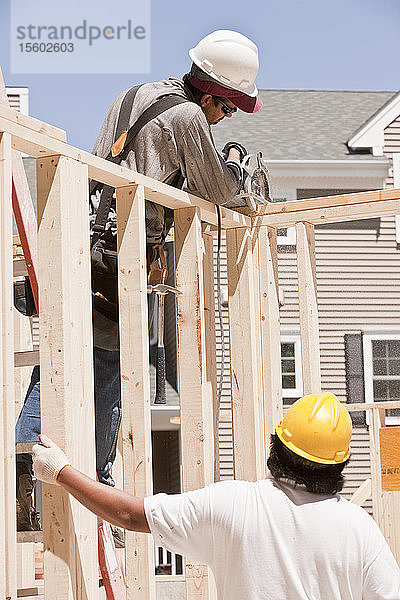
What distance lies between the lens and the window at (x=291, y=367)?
11.4m

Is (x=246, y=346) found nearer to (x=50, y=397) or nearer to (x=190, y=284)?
(x=190, y=284)

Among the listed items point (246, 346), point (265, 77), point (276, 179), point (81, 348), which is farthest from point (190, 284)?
point (265, 77)

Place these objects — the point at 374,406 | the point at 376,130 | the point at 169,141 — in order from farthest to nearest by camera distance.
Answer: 1. the point at 376,130
2. the point at 374,406
3. the point at 169,141

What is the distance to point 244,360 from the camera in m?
4.10

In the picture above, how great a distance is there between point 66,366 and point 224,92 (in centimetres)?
136

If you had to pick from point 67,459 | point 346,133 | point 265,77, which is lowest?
point 67,459

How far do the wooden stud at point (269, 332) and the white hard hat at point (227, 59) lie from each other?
86 cm

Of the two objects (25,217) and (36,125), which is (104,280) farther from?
(36,125)

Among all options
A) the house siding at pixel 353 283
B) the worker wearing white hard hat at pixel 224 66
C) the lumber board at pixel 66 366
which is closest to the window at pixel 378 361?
the house siding at pixel 353 283

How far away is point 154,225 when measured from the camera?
3.63 meters

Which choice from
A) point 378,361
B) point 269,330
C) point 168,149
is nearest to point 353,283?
point 378,361

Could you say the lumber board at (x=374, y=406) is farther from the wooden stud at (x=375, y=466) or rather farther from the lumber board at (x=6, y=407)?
the lumber board at (x=6, y=407)

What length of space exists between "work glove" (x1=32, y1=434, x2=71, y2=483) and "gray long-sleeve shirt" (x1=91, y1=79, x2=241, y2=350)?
84cm

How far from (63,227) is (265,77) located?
18.7 meters
